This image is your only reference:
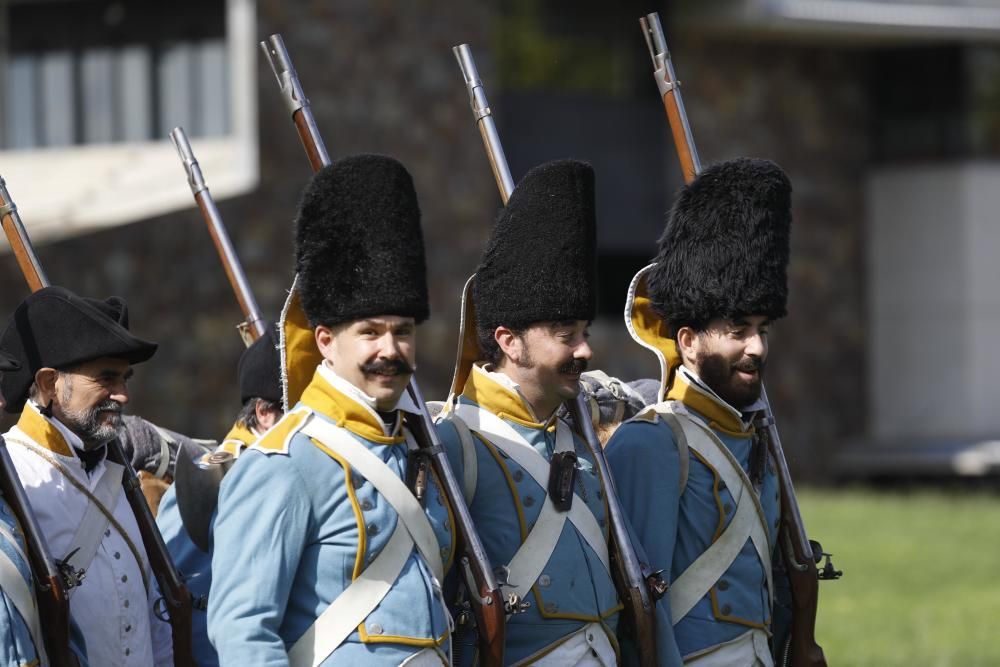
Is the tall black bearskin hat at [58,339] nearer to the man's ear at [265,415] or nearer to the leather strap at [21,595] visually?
the leather strap at [21,595]

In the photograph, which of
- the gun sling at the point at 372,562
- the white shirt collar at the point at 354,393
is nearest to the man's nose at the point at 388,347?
the white shirt collar at the point at 354,393

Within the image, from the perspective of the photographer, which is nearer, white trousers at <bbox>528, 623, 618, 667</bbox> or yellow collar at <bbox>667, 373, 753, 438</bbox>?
white trousers at <bbox>528, 623, 618, 667</bbox>

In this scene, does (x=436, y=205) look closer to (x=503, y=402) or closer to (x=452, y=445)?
(x=503, y=402)

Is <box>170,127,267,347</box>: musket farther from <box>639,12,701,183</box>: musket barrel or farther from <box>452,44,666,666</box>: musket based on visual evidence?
<box>452,44,666,666</box>: musket

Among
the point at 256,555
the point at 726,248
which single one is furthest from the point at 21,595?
the point at 726,248

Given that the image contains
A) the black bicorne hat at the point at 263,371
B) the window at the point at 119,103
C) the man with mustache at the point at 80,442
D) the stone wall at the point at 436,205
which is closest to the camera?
the man with mustache at the point at 80,442

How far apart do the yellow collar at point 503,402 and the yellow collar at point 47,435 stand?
1143 mm

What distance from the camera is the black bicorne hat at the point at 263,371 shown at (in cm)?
617

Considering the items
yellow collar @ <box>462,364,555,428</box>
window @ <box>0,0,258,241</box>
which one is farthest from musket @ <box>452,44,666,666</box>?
window @ <box>0,0,258,241</box>

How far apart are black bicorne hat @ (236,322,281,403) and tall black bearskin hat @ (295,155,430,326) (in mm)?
1522

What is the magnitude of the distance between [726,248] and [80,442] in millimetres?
1940

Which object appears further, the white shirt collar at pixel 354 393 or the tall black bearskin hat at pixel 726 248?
the tall black bearskin hat at pixel 726 248

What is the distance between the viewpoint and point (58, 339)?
16.8ft

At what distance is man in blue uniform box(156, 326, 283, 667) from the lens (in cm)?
546
